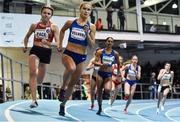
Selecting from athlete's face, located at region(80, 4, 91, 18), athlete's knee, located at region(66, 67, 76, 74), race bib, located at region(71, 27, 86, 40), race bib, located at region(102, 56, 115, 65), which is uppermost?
athlete's face, located at region(80, 4, 91, 18)

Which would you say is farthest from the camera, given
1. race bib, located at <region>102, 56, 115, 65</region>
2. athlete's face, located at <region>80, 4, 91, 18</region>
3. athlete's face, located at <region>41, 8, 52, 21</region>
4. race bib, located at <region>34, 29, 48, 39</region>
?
race bib, located at <region>102, 56, 115, 65</region>

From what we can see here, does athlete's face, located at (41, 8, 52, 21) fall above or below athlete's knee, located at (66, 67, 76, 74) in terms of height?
above

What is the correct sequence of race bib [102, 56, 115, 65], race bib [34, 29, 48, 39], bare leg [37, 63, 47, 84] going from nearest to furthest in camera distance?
race bib [34, 29, 48, 39] → bare leg [37, 63, 47, 84] → race bib [102, 56, 115, 65]

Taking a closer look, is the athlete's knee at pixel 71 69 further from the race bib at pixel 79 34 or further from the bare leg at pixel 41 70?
the bare leg at pixel 41 70

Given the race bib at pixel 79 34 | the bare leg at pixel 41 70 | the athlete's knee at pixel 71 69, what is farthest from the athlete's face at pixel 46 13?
the athlete's knee at pixel 71 69

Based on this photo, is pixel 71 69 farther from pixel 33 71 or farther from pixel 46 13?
pixel 46 13

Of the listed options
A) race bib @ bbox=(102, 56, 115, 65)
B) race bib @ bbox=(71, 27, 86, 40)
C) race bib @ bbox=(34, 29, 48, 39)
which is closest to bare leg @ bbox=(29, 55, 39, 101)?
race bib @ bbox=(34, 29, 48, 39)

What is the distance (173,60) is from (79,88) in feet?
55.7

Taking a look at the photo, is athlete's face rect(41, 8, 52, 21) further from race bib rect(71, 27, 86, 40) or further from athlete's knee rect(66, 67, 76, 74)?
athlete's knee rect(66, 67, 76, 74)

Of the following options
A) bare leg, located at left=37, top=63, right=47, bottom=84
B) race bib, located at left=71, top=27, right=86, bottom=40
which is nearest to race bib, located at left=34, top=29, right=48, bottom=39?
→ bare leg, located at left=37, top=63, right=47, bottom=84

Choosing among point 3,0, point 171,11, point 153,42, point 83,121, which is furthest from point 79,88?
point 171,11

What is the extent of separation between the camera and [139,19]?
26516 mm

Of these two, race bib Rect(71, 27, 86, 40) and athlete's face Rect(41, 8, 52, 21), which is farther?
athlete's face Rect(41, 8, 52, 21)

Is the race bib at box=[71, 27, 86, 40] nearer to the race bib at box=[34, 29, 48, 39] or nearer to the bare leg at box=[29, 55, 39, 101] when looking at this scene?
the race bib at box=[34, 29, 48, 39]
